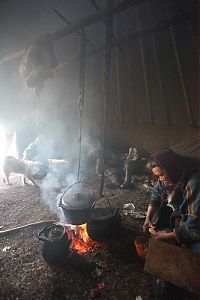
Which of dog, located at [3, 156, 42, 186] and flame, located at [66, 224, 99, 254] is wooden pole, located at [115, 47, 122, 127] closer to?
dog, located at [3, 156, 42, 186]

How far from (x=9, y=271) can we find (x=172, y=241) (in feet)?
10.1

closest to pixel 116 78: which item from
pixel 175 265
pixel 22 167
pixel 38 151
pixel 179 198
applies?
pixel 38 151

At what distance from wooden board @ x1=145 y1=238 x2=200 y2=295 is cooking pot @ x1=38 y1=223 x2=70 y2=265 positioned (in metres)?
1.77

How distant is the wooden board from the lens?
2455mm

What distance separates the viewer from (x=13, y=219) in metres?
5.97

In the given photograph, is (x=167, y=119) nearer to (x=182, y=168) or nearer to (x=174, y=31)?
(x=174, y=31)

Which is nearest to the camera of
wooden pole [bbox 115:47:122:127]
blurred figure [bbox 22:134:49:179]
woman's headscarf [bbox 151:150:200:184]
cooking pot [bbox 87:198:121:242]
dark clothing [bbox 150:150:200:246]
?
dark clothing [bbox 150:150:200:246]

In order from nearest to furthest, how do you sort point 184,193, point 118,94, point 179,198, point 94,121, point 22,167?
point 184,193 → point 179,198 → point 22,167 → point 118,94 → point 94,121

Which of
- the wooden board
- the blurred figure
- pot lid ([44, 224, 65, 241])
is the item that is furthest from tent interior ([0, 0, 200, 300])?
the blurred figure

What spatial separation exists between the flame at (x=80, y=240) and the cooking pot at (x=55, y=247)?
0.31 m

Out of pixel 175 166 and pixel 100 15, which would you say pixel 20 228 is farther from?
pixel 100 15

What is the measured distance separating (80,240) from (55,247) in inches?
34.6

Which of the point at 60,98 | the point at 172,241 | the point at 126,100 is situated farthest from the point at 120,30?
the point at 172,241

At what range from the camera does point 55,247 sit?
12.7ft
